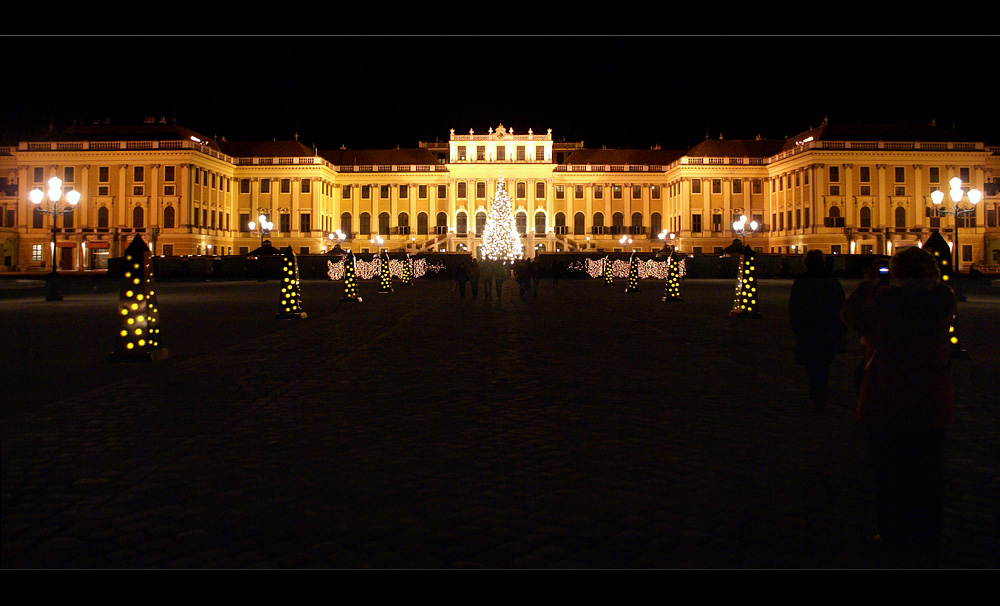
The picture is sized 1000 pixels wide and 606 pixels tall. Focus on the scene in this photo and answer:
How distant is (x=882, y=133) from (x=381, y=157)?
51.6m

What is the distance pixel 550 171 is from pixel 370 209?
20112 millimetres

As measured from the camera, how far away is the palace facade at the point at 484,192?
80.8 metres

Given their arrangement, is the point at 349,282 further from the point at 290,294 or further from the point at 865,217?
the point at 865,217

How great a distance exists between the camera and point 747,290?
67.7ft

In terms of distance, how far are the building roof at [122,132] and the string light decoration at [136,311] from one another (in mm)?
74853

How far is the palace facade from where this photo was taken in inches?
3182

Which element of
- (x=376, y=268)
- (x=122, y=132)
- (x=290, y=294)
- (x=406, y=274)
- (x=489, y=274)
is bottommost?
(x=290, y=294)

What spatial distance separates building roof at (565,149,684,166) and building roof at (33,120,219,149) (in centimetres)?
3910

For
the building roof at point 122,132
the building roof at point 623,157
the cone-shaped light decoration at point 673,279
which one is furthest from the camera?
the building roof at point 623,157

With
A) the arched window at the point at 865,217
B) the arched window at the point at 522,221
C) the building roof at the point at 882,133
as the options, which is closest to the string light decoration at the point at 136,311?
the building roof at the point at 882,133

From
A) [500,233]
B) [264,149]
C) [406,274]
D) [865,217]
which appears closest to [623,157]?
[865,217]

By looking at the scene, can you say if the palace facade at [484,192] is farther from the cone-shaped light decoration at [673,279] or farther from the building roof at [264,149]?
the cone-shaped light decoration at [673,279]

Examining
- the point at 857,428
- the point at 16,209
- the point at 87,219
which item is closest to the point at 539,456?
the point at 857,428

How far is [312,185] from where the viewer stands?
9100 cm
